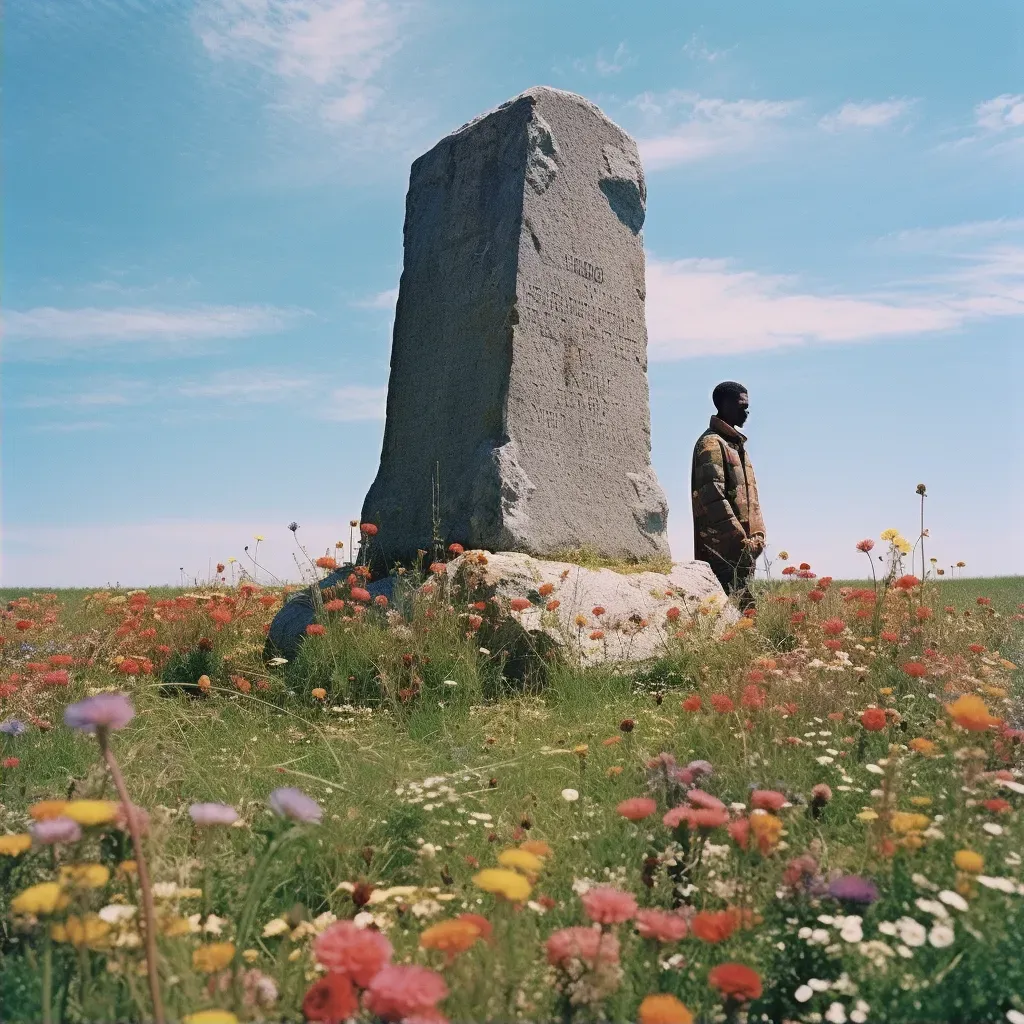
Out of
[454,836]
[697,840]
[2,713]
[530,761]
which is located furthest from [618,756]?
[2,713]

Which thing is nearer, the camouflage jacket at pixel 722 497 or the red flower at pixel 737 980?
the red flower at pixel 737 980

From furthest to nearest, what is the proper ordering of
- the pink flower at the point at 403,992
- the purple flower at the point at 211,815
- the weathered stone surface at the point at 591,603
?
the weathered stone surface at the point at 591,603
the purple flower at the point at 211,815
the pink flower at the point at 403,992

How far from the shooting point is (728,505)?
7.12m

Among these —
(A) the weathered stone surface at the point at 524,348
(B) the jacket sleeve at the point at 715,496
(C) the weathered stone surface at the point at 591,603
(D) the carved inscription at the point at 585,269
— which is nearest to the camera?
(C) the weathered stone surface at the point at 591,603

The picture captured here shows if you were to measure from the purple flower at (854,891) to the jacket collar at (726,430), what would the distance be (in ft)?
19.2

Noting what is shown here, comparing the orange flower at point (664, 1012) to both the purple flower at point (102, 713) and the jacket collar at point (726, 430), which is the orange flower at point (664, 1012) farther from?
the jacket collar at point (726, 430)

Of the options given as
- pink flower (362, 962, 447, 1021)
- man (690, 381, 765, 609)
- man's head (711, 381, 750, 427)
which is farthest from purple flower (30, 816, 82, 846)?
man's head (711, 381, 750, 427)

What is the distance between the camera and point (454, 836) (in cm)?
284

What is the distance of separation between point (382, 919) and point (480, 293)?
482cm

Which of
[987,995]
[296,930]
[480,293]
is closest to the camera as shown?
[987,995]

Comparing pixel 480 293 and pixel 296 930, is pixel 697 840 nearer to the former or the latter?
pixel 296 930

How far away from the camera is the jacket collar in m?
7.48

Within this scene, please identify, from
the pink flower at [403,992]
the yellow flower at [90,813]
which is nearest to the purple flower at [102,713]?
the yellow flower at [90,813]

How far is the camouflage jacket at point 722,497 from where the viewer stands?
7125 mm
